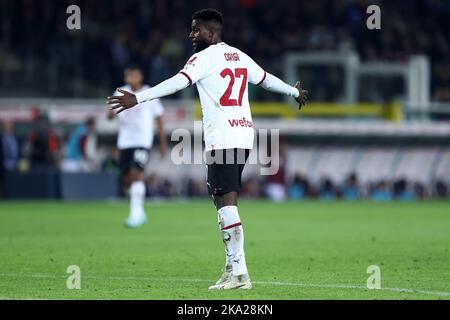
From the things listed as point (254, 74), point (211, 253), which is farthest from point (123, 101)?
point (211, 253)

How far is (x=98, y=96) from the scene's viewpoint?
32.2m

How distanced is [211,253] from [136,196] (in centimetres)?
451

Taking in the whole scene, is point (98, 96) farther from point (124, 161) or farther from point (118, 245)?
point (118, 245)

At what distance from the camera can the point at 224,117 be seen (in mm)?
10016

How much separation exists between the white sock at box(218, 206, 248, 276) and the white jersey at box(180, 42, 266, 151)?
0.57m

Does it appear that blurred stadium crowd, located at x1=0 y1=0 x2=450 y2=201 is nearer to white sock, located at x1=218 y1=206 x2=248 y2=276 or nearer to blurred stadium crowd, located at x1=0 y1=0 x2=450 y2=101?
blurred stadium crowd, located at x1=0 y1=0 x2=450 y2=101

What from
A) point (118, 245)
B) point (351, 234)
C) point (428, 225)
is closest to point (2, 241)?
point (118, 245)

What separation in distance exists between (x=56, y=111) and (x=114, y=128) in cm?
173

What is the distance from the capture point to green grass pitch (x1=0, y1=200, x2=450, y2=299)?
9.57 metres

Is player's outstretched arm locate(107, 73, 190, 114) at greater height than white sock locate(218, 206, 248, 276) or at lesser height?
greater

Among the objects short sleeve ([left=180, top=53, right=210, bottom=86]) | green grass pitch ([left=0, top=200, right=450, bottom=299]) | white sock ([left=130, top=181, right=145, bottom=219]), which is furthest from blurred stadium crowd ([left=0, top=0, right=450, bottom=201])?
short sleeve ([left=180, top=53, right=210, bottom=86])

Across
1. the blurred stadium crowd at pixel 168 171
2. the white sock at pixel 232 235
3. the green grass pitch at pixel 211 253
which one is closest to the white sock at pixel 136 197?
the green grass pitch at pixel 211 253

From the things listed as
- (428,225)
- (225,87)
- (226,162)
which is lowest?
(428,225)

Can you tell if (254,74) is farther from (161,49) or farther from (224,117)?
(161,49)
